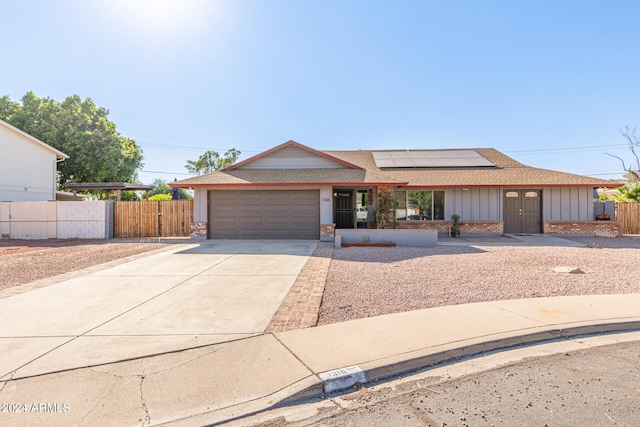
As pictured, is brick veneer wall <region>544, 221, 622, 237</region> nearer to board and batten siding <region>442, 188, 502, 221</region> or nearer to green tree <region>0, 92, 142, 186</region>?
board and batten siding <region>442, 188, 502, 221</region>

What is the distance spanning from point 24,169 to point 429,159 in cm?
2564

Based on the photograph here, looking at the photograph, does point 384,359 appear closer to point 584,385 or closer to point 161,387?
point 584,385

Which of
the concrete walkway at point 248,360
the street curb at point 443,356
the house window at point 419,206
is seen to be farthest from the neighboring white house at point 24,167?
the street curb at point 443,356

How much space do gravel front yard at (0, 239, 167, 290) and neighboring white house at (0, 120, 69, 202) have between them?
1054 centimetres

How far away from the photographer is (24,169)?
70.8 feet

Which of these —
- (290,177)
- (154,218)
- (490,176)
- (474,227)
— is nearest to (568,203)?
(490,176)

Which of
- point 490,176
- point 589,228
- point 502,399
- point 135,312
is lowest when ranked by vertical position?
point 502,399

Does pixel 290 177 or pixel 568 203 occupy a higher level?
pixel 290 177

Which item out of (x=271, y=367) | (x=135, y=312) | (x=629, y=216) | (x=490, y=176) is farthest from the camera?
(x=629, y=216)

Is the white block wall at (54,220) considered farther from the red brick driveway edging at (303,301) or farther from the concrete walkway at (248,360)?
the red brick driveway edging at (303,301)

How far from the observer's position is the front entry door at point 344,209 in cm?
1766

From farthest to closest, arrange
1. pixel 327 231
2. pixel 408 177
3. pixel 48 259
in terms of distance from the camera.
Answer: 1. pixel 408 177
2. pixel 327 231
3. pixel 48 259

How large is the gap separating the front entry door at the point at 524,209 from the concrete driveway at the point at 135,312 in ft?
44.3

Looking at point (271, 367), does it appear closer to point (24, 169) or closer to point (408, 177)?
point (408, 177)
